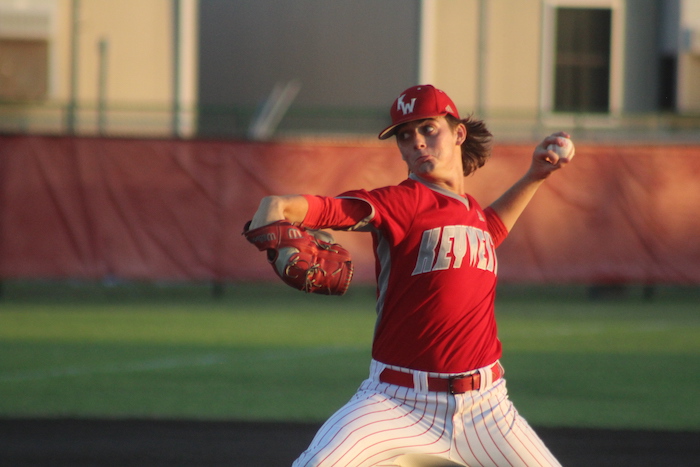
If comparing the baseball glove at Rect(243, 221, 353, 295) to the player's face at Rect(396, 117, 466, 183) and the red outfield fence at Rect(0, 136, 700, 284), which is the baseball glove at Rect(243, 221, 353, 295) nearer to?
the player's face at Rect(396, 117, 466, 183)

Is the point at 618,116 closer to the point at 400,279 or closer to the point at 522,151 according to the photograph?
the point at 522,151

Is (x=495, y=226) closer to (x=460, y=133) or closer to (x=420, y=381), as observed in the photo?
(x=460, y=133)

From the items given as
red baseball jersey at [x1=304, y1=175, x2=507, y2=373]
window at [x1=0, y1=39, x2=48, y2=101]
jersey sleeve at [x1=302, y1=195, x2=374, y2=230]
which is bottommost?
red baseball jersey at [x1=304, y1=175, x2=507, y2=373]

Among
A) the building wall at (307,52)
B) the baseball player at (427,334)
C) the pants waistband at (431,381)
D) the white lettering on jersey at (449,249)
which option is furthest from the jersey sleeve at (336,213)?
the building wall at (307,52)

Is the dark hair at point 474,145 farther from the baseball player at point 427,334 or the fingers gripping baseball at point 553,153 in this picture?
the baseball player at point 427,334

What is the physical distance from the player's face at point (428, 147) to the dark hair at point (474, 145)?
1.02 ft

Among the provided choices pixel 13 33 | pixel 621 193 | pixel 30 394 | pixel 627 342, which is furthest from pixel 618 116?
pixel 30 394

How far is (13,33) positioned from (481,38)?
8.78 metres

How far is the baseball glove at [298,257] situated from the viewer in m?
2.93

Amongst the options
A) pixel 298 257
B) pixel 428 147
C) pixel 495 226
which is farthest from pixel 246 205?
pixel 298 257

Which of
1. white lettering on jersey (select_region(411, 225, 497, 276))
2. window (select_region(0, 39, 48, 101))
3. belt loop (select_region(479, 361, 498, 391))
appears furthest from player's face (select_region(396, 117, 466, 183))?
window (select_region(0, 39, 48, 101))

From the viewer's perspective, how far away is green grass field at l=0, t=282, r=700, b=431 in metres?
7.21

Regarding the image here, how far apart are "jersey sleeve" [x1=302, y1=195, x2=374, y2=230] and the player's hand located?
108cm

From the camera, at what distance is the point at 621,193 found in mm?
14258
